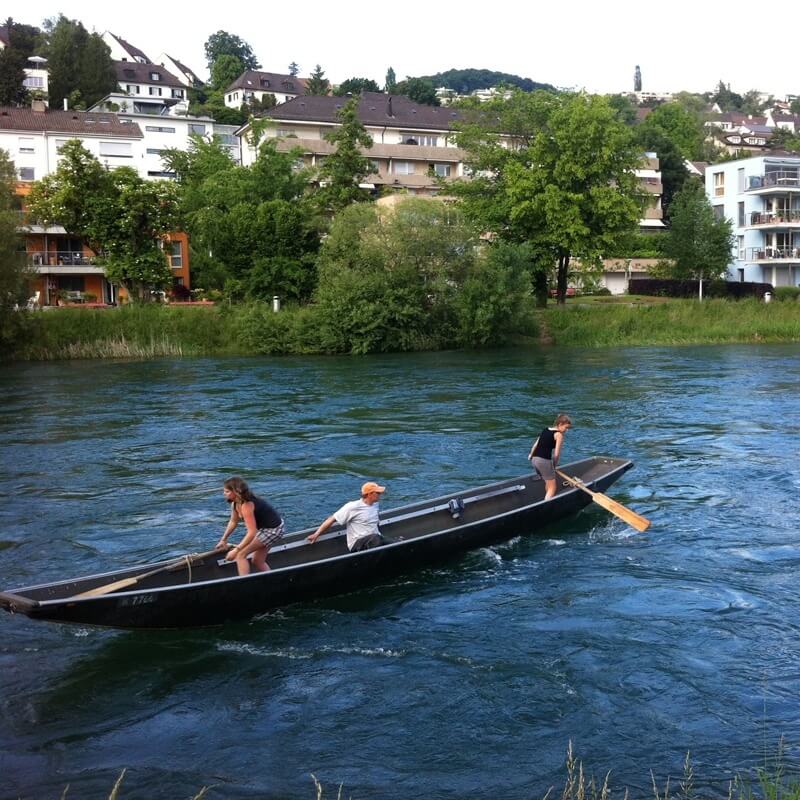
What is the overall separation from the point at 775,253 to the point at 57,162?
53.8 meters

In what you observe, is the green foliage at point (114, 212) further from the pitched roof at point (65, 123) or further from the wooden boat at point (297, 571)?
the wooden boat at point (297, 571)

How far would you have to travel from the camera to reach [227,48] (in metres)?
160

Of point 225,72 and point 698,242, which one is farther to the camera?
point 225,72

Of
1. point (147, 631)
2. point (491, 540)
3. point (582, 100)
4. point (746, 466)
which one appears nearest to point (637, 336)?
point (582, 100)

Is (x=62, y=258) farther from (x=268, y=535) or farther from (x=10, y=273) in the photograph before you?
(x=268, y=535)

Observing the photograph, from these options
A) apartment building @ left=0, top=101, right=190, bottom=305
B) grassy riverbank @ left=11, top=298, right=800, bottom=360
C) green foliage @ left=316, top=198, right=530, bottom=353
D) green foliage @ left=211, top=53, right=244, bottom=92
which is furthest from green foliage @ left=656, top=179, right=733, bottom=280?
green foliage @ left=211, top=53, right=244, bottom=92

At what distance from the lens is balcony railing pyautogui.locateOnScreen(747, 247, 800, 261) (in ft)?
249

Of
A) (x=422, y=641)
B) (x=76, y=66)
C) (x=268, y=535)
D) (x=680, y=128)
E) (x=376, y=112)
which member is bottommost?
(x=422, y=641)

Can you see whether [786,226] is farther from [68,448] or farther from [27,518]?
[27,518]

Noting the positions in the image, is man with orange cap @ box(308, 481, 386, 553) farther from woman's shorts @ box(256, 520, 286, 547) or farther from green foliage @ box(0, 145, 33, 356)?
green foliage @ box(0, 145, 33, 356)

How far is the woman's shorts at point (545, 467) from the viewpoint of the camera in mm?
16328

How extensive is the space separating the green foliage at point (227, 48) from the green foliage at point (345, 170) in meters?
102

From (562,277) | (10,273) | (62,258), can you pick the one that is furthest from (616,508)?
(62,258)

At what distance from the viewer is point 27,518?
17594 millimetres
